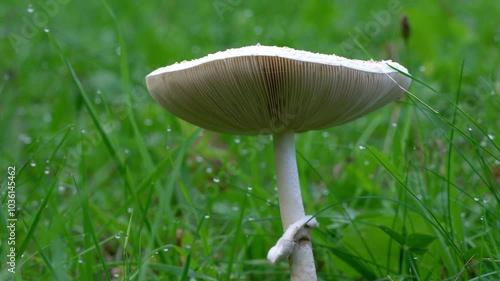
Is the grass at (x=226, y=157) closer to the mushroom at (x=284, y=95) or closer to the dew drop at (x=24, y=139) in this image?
the dew drop at (x=24, y=139)

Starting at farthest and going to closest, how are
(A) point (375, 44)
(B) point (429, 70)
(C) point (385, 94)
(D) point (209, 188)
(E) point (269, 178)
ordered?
(A) point (375, 44), (B) point (429, 70), (E) point (269, 178), (D) point (209, 188), (C) point (385, 94)

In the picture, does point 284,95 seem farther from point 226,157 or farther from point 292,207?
point 226,157

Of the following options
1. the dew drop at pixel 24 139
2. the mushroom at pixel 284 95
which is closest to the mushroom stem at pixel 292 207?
the mushroom at pixel 284 95

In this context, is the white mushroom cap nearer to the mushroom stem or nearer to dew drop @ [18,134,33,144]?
the mushroom stem

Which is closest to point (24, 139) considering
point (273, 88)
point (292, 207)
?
point (292, 207)

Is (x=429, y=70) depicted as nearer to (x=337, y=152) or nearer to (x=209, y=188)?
(x=337, y=152)

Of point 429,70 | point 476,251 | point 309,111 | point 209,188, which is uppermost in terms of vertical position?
point 429,70

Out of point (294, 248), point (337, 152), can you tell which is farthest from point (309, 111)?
point (337, 152)

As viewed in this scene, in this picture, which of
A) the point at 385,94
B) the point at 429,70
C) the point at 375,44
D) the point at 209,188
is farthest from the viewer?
the point at 375,44
